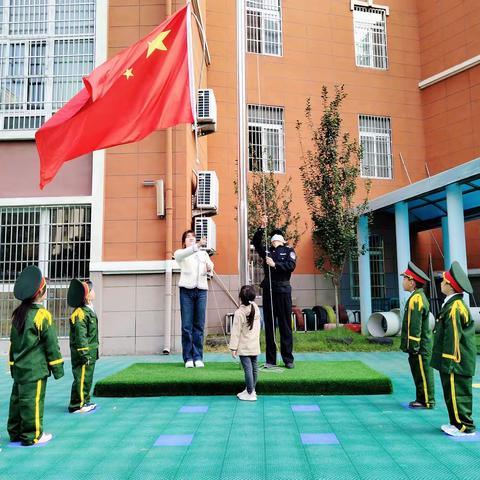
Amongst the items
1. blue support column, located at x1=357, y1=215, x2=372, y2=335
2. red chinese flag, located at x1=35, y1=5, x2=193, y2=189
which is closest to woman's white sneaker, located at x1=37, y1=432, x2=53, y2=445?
red chinese flag, located at x1=35, y1=5, x2=193, y2=189

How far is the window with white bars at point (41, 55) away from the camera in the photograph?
9.80 meters

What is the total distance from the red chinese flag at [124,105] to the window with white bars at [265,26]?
880 centimetres

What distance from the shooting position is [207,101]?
10203mm

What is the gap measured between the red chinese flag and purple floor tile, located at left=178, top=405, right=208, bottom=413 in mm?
3106

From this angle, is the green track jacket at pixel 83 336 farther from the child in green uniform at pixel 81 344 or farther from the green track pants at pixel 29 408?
the green track pants at pixel 29 408

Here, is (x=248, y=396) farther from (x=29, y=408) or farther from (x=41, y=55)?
(x=41, y=55)

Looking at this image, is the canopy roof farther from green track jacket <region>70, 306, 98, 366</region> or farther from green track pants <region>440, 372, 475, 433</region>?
green track jacket <region>70, 306, 98, 366</region>

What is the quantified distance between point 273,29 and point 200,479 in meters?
13.9

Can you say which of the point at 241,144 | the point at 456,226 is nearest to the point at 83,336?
the point at 241,144

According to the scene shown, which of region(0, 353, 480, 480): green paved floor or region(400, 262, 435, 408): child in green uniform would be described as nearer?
region(0, 353, 480, 480): green paved floor

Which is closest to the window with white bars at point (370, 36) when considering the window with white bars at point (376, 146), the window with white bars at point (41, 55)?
the window with white bars at point (376, 146)

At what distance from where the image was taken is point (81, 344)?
4.88 m

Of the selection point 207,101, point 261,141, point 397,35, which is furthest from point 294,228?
point 397,35

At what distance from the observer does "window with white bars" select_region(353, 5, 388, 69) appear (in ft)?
49.8
